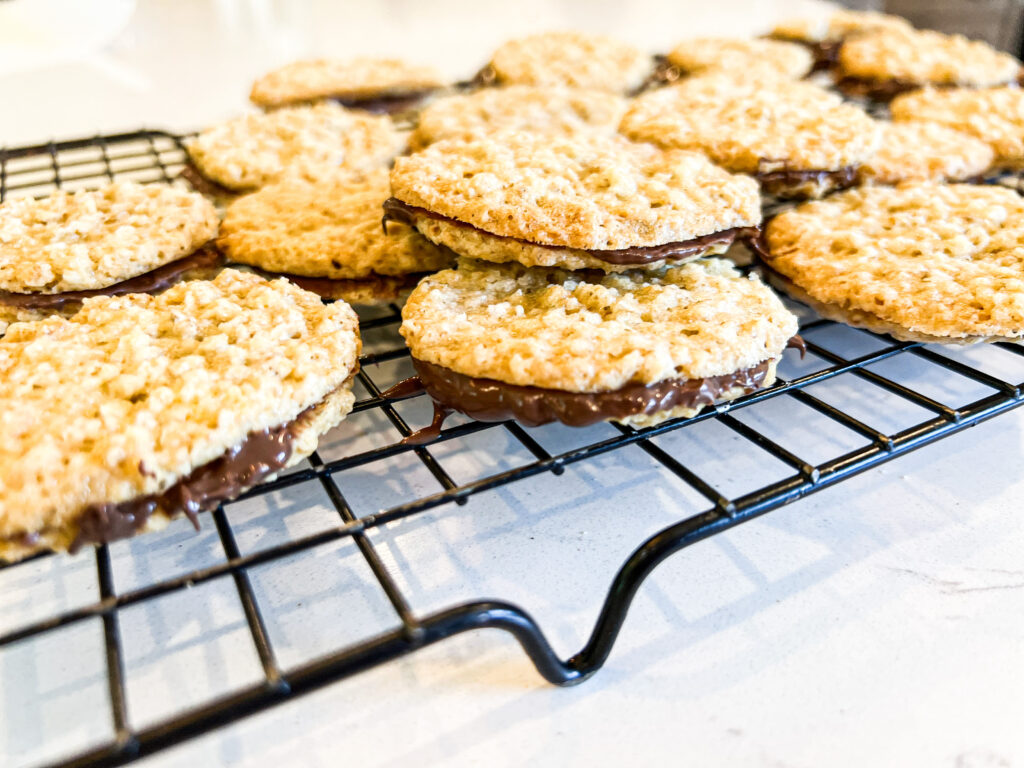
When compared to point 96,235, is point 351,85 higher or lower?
higher

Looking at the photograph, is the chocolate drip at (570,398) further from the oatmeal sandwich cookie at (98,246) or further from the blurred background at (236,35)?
the blurred background at (236,35)

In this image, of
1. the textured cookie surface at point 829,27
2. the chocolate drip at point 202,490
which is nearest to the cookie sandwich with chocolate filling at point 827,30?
the textured cookie surface at point 829,27

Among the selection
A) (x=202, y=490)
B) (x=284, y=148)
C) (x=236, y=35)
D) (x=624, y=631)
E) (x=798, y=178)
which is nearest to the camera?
(x=202, y=490)

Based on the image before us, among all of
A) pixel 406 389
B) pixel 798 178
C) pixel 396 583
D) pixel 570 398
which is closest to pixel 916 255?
pixel 798 178

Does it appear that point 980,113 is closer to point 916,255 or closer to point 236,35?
point 916,255

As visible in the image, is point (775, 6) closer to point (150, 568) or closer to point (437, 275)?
point (437, 275)

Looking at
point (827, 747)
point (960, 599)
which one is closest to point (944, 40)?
point (960, 599)
